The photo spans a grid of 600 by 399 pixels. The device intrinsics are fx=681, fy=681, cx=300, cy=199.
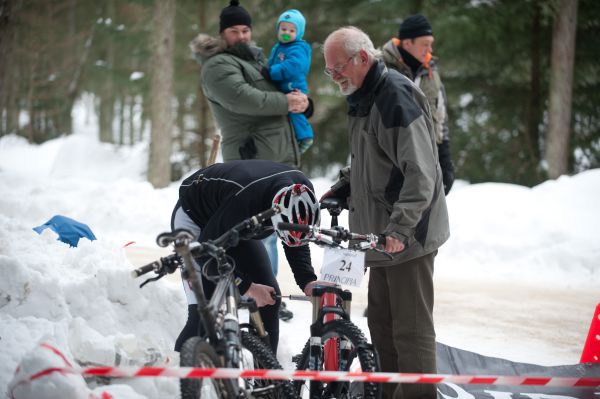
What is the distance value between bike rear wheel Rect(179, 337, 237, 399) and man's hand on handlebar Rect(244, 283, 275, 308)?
737 millimetres

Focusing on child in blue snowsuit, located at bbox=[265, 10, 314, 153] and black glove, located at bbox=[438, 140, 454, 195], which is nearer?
black glove, located at bbox=[438, 140, 454, 195]

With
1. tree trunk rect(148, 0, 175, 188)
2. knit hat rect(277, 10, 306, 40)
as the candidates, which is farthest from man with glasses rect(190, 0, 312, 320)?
tree trunk rect(148, 0, 175, 188)

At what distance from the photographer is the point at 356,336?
3.03 meters

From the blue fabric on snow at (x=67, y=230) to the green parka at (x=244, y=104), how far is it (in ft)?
5.02

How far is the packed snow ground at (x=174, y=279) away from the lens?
3.40m

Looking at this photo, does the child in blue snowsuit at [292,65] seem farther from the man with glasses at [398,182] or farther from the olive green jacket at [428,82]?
the man with glasses at [398,182]

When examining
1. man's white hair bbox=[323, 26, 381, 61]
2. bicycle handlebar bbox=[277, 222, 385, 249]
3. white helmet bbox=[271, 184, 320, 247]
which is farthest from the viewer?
man's white hair bbox=[323, 26, 381, 61]

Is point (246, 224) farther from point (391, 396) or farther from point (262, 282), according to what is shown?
point (391, 396)

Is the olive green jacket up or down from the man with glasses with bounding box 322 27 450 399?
up

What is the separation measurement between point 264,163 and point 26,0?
55.3 feet

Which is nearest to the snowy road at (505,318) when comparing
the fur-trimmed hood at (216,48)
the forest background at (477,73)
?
the fur-trimmed hood at (216,48)

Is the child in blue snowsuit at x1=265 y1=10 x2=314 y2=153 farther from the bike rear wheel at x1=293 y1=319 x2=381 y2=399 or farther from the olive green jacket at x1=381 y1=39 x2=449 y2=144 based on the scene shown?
the bike rear wheel at x1=293 y1=319 x2=381 y2=399

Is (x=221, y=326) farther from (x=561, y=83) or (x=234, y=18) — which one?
(x=561, y=83)

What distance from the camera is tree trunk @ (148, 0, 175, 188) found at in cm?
1423
